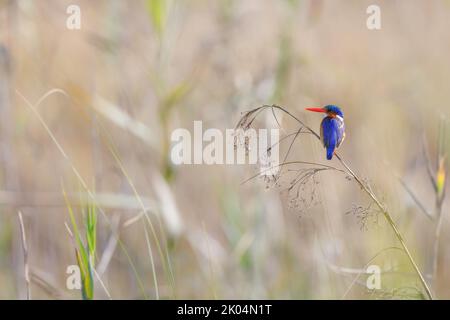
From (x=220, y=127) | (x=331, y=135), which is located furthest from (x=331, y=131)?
(x=220, y=127)

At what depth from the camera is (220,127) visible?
134 cm

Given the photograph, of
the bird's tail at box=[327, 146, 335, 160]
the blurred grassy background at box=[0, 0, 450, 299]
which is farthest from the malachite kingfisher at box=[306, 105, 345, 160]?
the blurred grassy background at box=[0, 0, 450, 299]

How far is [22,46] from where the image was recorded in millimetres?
1399

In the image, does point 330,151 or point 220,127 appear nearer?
point 330,151

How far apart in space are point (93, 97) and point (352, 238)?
54cm

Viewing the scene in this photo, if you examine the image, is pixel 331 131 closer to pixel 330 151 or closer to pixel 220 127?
pixel 330 151

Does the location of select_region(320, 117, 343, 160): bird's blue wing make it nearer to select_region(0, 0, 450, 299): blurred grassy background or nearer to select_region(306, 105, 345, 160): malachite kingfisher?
select_region(306, 105, 345, 160): malachite kingfisher

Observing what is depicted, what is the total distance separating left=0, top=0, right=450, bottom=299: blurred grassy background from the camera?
1.10 meters

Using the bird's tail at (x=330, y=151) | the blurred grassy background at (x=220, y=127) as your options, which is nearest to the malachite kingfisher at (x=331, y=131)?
the bird's tail at (x=330, y=151)

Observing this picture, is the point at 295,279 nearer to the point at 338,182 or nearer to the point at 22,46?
the point at 338,182

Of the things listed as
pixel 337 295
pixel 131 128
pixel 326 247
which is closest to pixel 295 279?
pixel 326 247

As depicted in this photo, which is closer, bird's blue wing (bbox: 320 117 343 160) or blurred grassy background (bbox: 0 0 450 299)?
bird's blue wing (bbox: 320 117 343 160)

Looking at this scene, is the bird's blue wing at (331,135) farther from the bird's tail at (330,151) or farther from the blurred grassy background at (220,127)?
the blurred grassy background at (220,127)
